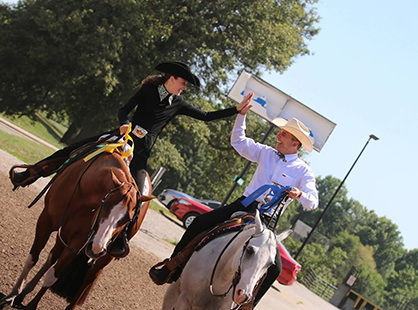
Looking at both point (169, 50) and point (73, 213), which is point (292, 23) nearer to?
point (169, 50)

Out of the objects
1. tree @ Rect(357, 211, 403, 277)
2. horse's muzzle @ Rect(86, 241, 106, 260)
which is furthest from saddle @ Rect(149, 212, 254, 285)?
tree @ Rect(357, 211, 403, 277)

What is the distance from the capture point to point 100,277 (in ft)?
26.6

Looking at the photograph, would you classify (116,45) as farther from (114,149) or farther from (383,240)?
(383,240)

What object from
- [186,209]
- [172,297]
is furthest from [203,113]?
[186,209]

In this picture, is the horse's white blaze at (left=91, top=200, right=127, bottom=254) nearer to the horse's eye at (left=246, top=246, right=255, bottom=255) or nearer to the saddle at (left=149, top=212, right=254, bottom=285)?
the saddle at (left=149, top=212, right=254, bottom=285)

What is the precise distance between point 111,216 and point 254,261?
1424 mm

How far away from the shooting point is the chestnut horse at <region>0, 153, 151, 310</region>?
5.02m

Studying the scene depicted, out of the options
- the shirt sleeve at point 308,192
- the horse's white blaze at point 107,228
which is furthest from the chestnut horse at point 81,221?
the shirt sleeve at point 308,192

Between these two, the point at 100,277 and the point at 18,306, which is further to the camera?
the point at 100,277

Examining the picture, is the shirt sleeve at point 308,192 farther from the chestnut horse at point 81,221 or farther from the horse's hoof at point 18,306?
the horse's hoof at point 18,306

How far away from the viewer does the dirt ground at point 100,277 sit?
21.1 feet

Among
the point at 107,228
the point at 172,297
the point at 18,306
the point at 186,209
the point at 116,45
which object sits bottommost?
the point at 186,209

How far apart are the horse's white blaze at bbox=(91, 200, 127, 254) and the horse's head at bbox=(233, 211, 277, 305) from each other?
125 centimetres

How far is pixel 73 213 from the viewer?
18.3 feet
